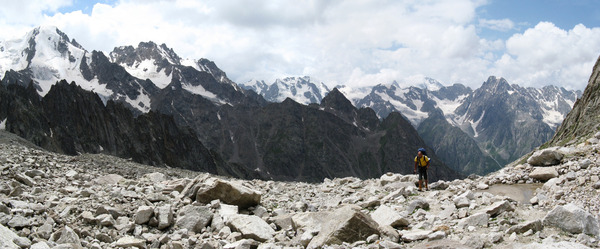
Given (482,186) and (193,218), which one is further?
(482,186)

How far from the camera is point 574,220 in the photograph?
1134cm

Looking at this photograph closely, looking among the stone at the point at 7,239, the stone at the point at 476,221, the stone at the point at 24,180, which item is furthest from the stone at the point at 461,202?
the stone at the point at 24,180

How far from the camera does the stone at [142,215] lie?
1465 centimetres

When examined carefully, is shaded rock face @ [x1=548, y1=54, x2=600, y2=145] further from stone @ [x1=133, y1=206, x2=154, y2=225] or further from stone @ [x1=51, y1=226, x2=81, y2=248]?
stone @ [x1=51, y1=226, x2=81, y2=248]

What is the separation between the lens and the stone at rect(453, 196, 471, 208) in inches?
620

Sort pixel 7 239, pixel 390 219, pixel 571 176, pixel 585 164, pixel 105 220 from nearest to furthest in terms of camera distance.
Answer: pixel 7 239 → pixel 105 220 → pixel 390 219 → pixel 571 176 → pixel 585 164

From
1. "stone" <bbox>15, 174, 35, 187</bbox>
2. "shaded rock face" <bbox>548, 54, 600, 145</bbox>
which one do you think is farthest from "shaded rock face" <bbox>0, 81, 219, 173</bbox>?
"shaded rock face" <bbox>548, 54, 600, 145</bbox>

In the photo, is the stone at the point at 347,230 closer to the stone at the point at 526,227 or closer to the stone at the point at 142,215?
the stone at the point at 526,227

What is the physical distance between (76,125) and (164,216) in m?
184

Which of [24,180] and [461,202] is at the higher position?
[24,180]

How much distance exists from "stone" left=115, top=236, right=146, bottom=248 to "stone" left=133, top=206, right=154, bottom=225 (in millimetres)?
1848

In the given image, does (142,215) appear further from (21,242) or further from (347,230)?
(347,230)

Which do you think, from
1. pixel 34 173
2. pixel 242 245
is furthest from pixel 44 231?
pixel 34 173

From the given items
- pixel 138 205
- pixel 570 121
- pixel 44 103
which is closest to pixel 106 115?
pixel 44 103
